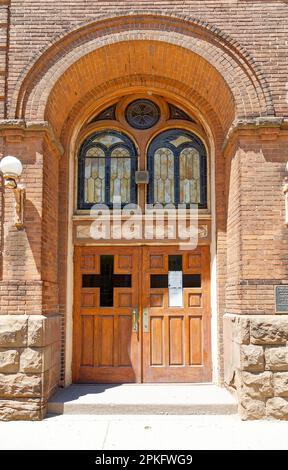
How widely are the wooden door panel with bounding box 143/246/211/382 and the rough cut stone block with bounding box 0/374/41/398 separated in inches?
74.3

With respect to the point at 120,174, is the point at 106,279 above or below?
Answer: below

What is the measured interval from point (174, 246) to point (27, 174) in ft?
8.37

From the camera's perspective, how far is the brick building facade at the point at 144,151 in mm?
5988

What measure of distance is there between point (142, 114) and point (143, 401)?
457 centimetres

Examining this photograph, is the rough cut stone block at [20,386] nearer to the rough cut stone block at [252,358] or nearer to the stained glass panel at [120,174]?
the rough cut stone block at [252,358]

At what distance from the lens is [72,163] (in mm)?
7484

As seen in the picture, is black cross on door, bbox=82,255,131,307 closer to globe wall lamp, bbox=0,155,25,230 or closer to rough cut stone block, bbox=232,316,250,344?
globe wall lamp, bbox=0,155,25,230

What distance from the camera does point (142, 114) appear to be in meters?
7.76

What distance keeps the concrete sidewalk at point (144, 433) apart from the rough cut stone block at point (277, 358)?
27.0 inches

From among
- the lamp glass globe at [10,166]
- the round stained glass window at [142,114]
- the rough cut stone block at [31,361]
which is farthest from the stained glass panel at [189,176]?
the rough cut stone block at [31,361]

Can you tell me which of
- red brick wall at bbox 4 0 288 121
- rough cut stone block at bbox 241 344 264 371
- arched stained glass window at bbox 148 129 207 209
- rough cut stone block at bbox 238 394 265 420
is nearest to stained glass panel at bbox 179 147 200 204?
arched stained glass window at bbox 148 129 207 209

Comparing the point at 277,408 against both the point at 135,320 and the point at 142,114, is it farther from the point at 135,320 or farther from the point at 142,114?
the point at 142,114

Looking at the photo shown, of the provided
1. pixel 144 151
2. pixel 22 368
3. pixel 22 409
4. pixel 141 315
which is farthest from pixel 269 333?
pixel 144 151

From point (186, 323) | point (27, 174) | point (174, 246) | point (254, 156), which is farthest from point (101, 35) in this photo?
point (186, 323)
